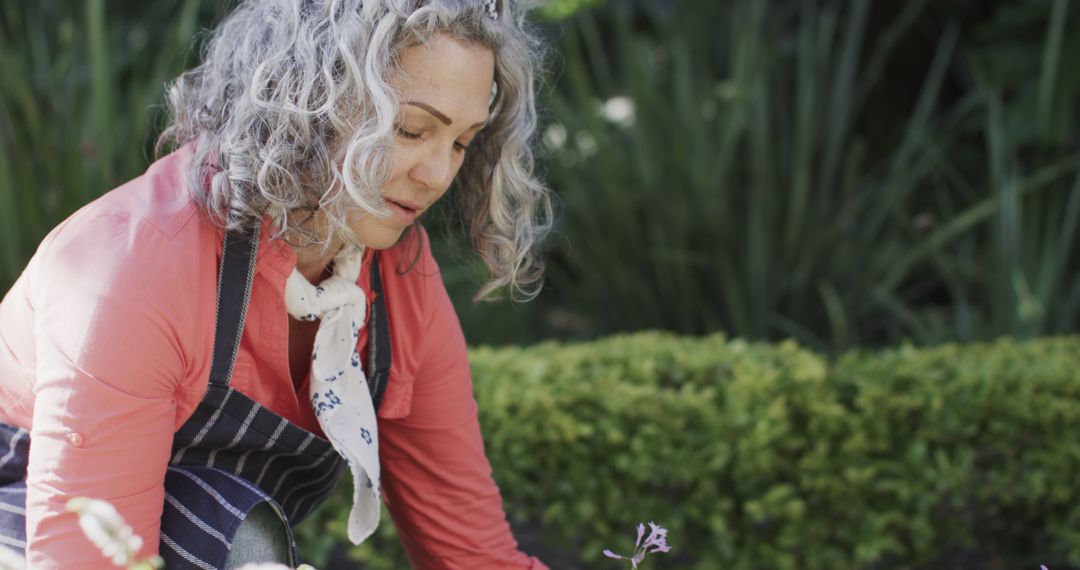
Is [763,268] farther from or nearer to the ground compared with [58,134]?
farther from the ground

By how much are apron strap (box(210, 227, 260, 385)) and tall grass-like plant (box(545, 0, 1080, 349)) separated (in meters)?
2.56

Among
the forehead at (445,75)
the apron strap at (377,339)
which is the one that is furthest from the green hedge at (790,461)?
the forehead at (445,75)

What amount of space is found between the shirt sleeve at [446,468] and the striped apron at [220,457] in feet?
0.66

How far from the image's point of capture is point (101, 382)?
140cm

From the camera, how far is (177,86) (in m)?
1.85

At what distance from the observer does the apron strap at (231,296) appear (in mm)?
1568

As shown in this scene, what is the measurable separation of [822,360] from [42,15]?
9.94 feet

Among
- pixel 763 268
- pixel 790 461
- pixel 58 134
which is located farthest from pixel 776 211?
pixel 58 134

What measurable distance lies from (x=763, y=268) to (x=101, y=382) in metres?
2.92

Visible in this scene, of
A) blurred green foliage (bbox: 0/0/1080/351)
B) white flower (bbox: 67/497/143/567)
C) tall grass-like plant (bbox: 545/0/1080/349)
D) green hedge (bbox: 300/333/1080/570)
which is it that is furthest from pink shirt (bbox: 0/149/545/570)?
tall grass-like plant (bbox: 545/0/1080/349)

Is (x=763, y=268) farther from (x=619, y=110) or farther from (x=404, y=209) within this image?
(x=404, y=209)

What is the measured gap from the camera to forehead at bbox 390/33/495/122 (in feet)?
5.22

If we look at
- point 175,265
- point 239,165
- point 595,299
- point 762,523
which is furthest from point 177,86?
point 595,299

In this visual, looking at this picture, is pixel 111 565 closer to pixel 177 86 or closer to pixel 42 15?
pixel 177 86
